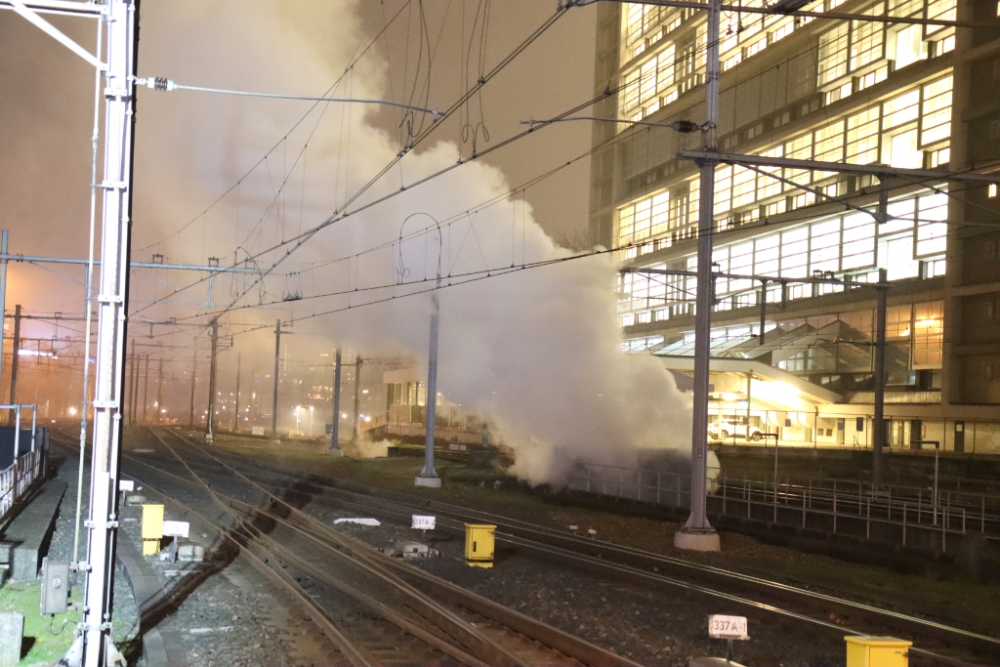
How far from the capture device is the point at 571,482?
3133 centimetres

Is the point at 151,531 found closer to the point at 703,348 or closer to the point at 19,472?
the point at 19,472

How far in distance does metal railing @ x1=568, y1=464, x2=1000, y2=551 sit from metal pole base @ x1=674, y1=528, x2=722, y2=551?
3171mm

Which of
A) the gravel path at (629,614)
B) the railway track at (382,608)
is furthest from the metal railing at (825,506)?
the railway track at (382,608)

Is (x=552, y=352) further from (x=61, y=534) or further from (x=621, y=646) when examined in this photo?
(x=621, y=646)

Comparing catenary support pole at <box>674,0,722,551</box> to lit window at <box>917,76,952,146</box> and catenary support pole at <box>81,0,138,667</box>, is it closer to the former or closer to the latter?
catenary support pole at <box>81,0,138,667</box>

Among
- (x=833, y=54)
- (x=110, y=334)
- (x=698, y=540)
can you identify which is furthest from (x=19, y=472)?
(x=833, y=54)

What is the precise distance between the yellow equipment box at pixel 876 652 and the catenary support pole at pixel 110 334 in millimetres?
6724

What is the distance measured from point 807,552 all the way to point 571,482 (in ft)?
36.7

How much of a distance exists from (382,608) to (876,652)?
22.7ft

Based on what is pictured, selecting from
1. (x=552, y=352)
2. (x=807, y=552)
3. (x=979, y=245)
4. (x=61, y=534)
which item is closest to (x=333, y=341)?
(x=552, y=352)

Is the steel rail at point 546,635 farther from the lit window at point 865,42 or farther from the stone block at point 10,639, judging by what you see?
the lit window at point 865,42

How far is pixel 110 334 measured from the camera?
8289 mm

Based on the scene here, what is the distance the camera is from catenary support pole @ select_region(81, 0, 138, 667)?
8.18m

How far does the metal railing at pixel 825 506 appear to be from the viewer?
67.1 feet
